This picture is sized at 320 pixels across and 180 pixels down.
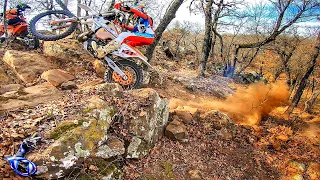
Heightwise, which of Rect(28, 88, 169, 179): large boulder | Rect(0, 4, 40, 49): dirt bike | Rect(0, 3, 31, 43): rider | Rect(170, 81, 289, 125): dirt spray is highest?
Rect(0, 3, 31, 43): rider

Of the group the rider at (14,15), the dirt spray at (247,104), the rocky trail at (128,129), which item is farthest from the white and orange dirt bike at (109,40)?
the dirt spray at (247,104)

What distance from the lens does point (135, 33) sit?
253 inches

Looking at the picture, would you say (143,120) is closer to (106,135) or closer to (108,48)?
(106,135)

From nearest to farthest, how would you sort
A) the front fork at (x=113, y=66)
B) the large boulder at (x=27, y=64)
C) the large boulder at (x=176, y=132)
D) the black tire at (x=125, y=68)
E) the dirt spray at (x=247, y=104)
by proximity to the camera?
the front fork at (x=113, y=66), the black tire at (x=125, y=68), the large boulder at (x=27, y=64), the large boulder at (x=176, y=132), the dirt spray at (x=247, y=104)

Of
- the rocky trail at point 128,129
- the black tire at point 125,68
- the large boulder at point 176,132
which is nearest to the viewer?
the rocky trail at point 128,129

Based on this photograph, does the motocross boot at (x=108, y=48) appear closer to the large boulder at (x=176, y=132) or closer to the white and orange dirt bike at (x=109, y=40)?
the white and orange dirt bike at (x=109, y=40)

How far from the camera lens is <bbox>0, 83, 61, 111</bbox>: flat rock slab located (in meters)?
4.63

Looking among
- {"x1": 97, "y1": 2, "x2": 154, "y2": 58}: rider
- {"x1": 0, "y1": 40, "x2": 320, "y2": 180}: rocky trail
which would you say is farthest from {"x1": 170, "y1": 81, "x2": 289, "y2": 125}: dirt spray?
{"x1": 97, "y1": 2, "x2": 154, "y2": 58}: rider

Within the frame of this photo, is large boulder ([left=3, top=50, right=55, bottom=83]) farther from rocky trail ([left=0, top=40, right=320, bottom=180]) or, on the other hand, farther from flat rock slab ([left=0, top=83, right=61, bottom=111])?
flat rock slab ([left=0, top=83, right=61, bottom=111])

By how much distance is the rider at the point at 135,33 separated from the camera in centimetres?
620

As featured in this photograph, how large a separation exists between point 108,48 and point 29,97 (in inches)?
86.7

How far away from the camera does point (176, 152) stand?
21.2 ft

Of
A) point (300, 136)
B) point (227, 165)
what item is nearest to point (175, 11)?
point (227, 165)

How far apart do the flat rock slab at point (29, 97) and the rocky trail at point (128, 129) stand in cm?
2
